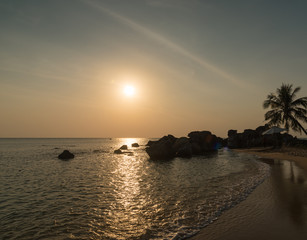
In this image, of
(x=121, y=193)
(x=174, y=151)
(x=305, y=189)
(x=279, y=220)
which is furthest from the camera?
(x=174, y=151)

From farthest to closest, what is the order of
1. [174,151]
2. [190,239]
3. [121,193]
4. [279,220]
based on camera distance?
[174,151], [121,193], [279,220], [190,239]

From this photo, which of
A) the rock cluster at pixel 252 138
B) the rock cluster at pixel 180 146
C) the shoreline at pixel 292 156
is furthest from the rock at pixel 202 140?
the shoreline at pixel 292 156

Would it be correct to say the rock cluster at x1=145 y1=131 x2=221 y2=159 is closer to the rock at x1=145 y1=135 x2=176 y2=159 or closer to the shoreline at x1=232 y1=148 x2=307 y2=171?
the rock at x1=145 y1=135 x2=176 y2=159

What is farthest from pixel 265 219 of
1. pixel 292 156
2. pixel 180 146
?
pixel 180 146

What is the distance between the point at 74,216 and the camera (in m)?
8.76

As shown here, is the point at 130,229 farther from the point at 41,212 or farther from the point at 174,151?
the point at 174,151

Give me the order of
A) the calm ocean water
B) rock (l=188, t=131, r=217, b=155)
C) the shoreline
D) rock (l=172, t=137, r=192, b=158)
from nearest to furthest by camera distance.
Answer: the calm ocean water < the shoreline < rock (l=172, t=137, r=192, b=158) < rock (l=188, t=131, r=217, b=155)

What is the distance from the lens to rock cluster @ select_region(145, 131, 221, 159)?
130ft

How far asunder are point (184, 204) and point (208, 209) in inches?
56.2

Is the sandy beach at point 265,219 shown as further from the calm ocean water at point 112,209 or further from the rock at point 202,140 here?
the rock at point 202,140

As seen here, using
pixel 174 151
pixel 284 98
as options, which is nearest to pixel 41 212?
pixel 174 151

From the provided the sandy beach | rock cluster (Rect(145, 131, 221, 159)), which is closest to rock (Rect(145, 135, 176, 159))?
→ rock cluster (Rect(145, 131, 221, 159))

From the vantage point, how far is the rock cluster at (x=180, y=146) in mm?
39691

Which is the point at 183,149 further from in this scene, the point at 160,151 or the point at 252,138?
the point at 252,138
